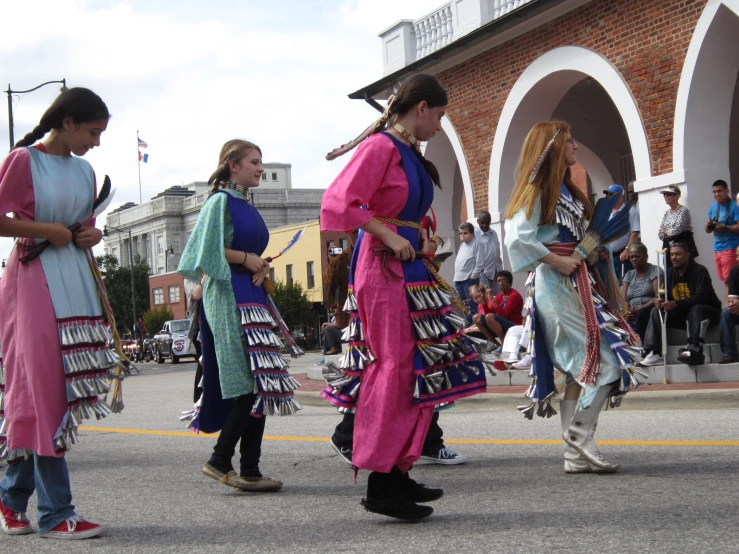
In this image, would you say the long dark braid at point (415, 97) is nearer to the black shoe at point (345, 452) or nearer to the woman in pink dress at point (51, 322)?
the woman in pink dress at point (51, 322)

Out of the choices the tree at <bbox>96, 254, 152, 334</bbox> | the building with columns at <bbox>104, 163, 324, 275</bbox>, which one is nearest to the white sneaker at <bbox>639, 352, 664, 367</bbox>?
the building with columns at <bbox>104, 163, 324, 275</bbox>

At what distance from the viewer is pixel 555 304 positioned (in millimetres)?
5738

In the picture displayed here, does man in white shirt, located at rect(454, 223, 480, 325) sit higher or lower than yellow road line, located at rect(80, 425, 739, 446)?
higher

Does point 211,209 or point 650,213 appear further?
point 650,213

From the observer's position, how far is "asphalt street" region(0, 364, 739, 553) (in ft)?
13.4

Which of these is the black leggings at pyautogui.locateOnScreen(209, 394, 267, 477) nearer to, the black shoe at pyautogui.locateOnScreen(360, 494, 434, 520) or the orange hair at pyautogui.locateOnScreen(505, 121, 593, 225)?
the black shoe at pyautogui.locateOnScreen(360, 494, 434, 520)

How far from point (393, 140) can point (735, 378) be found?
6861 millimetres

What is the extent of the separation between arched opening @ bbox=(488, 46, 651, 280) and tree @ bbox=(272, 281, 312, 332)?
35.1 m

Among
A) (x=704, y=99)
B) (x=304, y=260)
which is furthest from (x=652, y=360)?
(x=304, y=260)

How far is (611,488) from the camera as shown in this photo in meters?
5.06

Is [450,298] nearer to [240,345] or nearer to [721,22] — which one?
[240,345]

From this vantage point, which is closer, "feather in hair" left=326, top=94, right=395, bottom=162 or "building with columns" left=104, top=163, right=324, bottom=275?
"feather in hair" left=326, top=94, right=395, bottom=162

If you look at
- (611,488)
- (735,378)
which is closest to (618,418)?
(735,378)

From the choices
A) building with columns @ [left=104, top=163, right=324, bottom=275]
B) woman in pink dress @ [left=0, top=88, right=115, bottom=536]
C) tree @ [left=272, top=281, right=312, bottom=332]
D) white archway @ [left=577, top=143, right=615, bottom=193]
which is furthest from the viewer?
building with columns @ [left=104, top=163, right=324, bottom=275]
